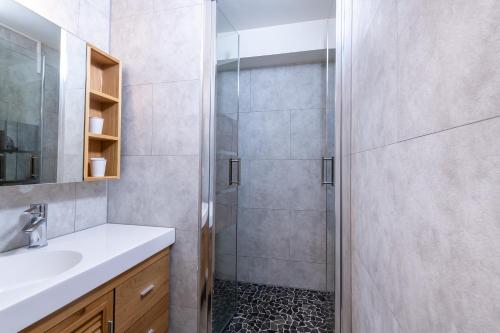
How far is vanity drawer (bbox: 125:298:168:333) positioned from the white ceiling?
6.21ft

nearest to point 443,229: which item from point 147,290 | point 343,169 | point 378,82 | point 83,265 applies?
point 378,82

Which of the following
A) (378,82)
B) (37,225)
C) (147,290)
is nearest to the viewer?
(378,82)

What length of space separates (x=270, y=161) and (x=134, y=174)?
1.27m

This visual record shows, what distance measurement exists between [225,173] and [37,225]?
1005 millimetres

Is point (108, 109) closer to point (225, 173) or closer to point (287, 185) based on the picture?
point (225, 173)

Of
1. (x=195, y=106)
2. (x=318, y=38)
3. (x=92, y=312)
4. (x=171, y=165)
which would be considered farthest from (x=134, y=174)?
(x=318, y=38)

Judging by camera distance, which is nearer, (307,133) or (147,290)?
(147,290)

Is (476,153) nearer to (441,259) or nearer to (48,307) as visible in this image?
(441,259)

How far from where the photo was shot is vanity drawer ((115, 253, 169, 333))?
104 centimetres

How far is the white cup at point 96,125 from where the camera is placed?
1.35m

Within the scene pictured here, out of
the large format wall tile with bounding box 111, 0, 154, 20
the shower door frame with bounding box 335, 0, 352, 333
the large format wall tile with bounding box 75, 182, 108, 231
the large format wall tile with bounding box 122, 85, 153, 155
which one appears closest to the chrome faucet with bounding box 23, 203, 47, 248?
the large format wall tile with bounding box 75, 182, 108, 231

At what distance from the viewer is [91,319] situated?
2.98 ft

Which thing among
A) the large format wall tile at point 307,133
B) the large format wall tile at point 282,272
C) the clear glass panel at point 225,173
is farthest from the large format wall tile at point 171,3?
the large format wall tile at point 282,272

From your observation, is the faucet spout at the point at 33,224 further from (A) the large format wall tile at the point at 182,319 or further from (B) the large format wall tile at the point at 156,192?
(A) the large format wall tile at the point at 182,319
